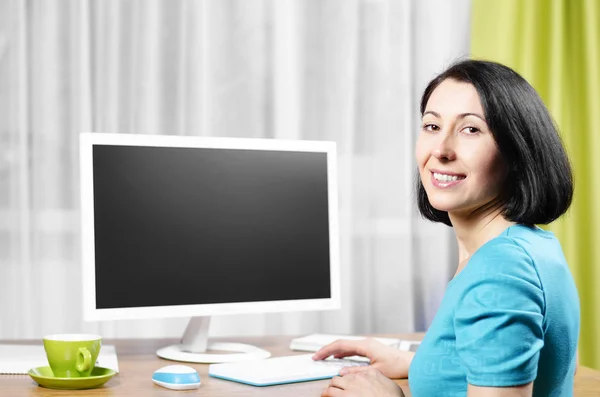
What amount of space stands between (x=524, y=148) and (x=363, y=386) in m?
0.47

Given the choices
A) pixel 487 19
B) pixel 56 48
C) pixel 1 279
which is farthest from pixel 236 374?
pixel 487 19

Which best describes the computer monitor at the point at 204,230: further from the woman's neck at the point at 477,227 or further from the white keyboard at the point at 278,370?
the woman's neck at the point at 477,227

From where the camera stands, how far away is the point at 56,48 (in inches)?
84.9

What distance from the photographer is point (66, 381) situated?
1298mm

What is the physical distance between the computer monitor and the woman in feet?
1.48

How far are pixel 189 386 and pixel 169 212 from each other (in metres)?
0.41

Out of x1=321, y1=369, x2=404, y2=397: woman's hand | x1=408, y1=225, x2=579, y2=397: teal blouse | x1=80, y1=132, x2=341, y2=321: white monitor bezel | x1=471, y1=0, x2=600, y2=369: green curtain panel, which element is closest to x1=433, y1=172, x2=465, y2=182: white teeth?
x1=408, y1=225, x2=579, y2=397: teal blouse

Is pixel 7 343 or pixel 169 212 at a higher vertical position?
pixel 169 212

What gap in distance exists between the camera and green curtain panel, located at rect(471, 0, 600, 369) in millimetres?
2445

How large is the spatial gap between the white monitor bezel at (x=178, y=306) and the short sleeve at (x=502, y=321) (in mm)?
727

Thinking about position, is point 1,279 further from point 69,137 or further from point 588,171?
point 588,171

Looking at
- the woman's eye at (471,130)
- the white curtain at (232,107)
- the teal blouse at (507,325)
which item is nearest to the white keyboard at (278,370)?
the teal blouse at (507,325)

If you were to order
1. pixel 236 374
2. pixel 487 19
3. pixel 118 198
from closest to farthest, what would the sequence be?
pixel 236 374 < pixel 118 198 < pixel 487 19

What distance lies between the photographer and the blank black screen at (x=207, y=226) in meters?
1.53
